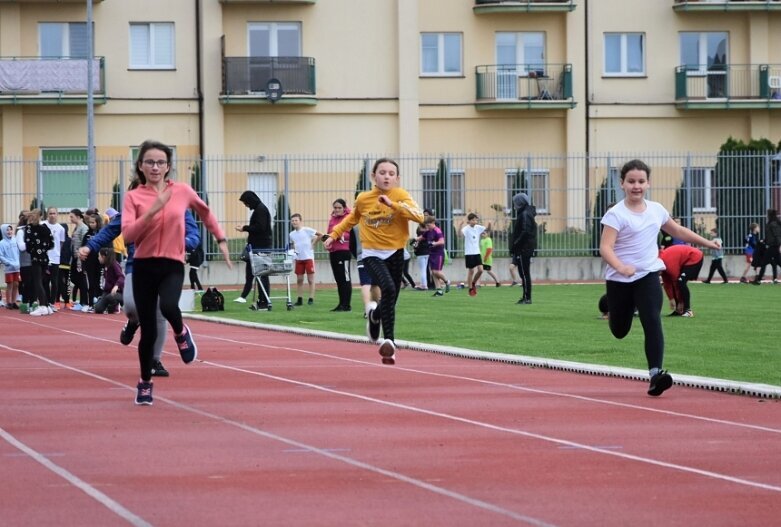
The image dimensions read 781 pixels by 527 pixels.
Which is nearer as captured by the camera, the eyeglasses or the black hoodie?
the eyeglasses

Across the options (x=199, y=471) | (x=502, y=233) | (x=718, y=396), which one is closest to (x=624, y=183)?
(x=718, y=396)

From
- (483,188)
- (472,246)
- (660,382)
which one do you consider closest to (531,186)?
(483,188)

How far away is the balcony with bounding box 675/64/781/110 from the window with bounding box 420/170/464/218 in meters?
13.8

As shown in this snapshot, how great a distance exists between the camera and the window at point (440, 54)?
165 ft

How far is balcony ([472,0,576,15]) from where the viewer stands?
4962 cm

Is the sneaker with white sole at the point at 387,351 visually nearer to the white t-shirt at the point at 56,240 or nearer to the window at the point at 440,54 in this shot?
the white t-shirt at the point at 56,240

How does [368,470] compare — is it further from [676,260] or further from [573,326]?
[676,260]

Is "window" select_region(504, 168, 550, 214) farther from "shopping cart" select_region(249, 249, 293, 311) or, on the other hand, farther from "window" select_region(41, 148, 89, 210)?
"shopping cart" select_region(249, 249, 293, 311)

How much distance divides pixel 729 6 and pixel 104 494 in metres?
45.8

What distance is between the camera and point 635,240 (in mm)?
12094

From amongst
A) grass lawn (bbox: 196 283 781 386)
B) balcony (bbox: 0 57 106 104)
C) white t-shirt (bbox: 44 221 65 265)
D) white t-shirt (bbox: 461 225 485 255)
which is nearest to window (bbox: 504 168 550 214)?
white t-shirt (bbox: 461 225 485 255)

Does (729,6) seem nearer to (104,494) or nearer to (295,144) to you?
(295,144)

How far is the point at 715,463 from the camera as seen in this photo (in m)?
8.73

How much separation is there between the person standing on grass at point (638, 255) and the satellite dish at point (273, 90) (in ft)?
120
